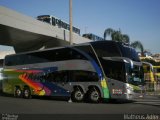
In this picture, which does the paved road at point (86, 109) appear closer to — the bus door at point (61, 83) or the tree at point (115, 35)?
the bus door at point (61, 83)

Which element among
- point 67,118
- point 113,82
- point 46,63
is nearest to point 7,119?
point 67,118

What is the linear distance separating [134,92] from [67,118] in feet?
23.4

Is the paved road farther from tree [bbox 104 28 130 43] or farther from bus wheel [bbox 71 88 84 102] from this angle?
tree [bbox 104 28 130 43]

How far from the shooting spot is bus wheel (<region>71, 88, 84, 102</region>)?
66.5 feet

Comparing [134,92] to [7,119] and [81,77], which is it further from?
[7,119]

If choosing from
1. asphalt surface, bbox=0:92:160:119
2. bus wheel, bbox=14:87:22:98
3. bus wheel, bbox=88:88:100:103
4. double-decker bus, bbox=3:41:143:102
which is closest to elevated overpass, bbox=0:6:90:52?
double-decker bus, bbox=3:41:143:102

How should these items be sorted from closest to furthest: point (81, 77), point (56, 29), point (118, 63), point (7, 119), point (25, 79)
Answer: point (7, 119)
point (118, 63)
point (81, 77)
point (25, 79)
point (56, 29)

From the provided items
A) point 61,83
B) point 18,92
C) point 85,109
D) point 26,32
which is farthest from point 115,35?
point 85,109

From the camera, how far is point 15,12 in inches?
1132

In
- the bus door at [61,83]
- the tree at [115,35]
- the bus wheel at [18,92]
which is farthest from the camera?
the tree at [115,35]

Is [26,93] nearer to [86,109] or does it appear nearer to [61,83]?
[61,83]

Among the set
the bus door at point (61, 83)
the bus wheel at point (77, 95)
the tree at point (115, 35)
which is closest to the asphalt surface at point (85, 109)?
the bus wheel at point (77, 95)

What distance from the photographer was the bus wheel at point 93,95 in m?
19.4

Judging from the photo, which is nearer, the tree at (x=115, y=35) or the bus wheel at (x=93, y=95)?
the bus wheel at (x=93, y=95)
